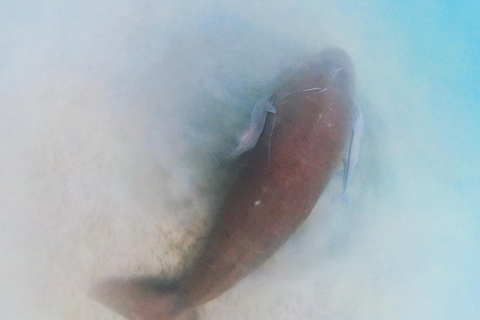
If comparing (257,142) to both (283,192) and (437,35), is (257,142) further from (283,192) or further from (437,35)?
(437,35)

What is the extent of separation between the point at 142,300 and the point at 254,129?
3.41ft

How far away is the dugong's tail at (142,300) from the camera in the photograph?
1.62 meters

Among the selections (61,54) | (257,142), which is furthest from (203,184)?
(61,54)

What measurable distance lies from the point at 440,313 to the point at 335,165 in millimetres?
1326

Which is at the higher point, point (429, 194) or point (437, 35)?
point (437, 35)

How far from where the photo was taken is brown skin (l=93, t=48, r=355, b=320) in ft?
5.04

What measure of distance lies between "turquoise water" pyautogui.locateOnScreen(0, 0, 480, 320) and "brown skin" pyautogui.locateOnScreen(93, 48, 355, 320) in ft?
0.49

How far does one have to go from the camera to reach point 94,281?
1.78 m

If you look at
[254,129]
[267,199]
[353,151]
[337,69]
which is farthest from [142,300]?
[337,69]

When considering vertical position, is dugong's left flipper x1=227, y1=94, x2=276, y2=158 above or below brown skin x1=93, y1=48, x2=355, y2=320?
above

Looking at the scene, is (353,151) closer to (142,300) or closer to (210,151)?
(210,151)

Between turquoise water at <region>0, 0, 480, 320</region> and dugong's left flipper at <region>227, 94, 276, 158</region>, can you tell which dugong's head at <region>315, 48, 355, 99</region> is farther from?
dugong's left flipper at <region>227, 94, 276, 158</region>

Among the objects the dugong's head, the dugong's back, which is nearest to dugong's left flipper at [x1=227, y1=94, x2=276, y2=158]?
the dugong's back

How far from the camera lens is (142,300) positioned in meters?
1.67
